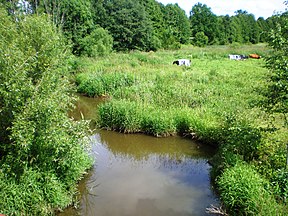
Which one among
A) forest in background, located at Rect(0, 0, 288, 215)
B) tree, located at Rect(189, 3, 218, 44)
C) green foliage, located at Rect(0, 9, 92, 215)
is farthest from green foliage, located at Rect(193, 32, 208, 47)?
green foliage, located at Rect(0, 9, 92, 215)

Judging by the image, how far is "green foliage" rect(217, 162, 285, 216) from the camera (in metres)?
6.29

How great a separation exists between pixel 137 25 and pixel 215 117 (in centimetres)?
4170

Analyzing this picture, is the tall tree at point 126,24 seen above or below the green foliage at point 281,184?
above

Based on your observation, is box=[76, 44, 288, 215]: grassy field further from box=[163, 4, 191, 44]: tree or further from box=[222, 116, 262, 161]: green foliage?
box=[163, 4, 191, 44]: tree

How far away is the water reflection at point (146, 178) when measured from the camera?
8109 mm

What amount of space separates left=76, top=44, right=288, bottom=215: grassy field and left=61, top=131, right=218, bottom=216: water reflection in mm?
591

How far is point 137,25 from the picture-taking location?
51.5 m

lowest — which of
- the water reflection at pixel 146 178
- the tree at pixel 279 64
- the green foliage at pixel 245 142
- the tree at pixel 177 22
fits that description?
the water reflection at pixel 146 178

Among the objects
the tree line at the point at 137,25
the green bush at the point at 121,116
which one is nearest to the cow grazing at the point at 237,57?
the tree line at the point at 137,25

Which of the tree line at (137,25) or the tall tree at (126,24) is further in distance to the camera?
the tall tree at (126,24)

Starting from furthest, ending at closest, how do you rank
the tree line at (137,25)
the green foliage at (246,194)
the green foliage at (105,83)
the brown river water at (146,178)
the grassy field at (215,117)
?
1. the tree line at (137,25)
2. the green foliage at (105,83)
3. the brown river water at (146,178)
4. the grassy field at (215,117)
5. the green foliage at (246,194)

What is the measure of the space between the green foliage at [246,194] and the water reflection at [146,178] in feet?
3.34

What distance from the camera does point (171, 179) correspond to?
383 inches

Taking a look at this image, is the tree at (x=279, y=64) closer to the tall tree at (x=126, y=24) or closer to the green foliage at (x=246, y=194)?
the green foliage at (x=246, y=194)
